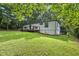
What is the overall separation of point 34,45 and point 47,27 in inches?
10.1

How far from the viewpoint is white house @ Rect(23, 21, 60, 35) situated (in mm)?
3726

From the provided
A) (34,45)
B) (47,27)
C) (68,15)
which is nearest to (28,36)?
(34,45)

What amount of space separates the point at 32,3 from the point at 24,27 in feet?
0.96

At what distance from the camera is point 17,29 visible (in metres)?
3.73

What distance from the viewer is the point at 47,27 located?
3738 mm

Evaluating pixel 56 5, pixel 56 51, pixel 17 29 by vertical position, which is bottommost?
pixel 56 51

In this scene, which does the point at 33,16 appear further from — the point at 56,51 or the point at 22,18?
the point at 56,51

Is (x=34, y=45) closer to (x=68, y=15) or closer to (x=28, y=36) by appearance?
(x=28, y=36)

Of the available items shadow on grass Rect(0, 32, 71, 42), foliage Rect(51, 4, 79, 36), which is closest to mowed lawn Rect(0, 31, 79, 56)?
shadow on grass Rect(0, 32, 71, 42)

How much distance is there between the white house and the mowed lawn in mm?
49

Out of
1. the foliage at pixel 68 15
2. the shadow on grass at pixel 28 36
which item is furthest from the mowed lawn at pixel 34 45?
the foliage at pixel 68 15

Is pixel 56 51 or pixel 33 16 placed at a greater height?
pixel 33 16

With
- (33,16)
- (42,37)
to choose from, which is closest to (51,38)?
(42,37)

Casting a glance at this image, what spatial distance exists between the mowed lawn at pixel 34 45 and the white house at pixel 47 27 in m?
0.05
